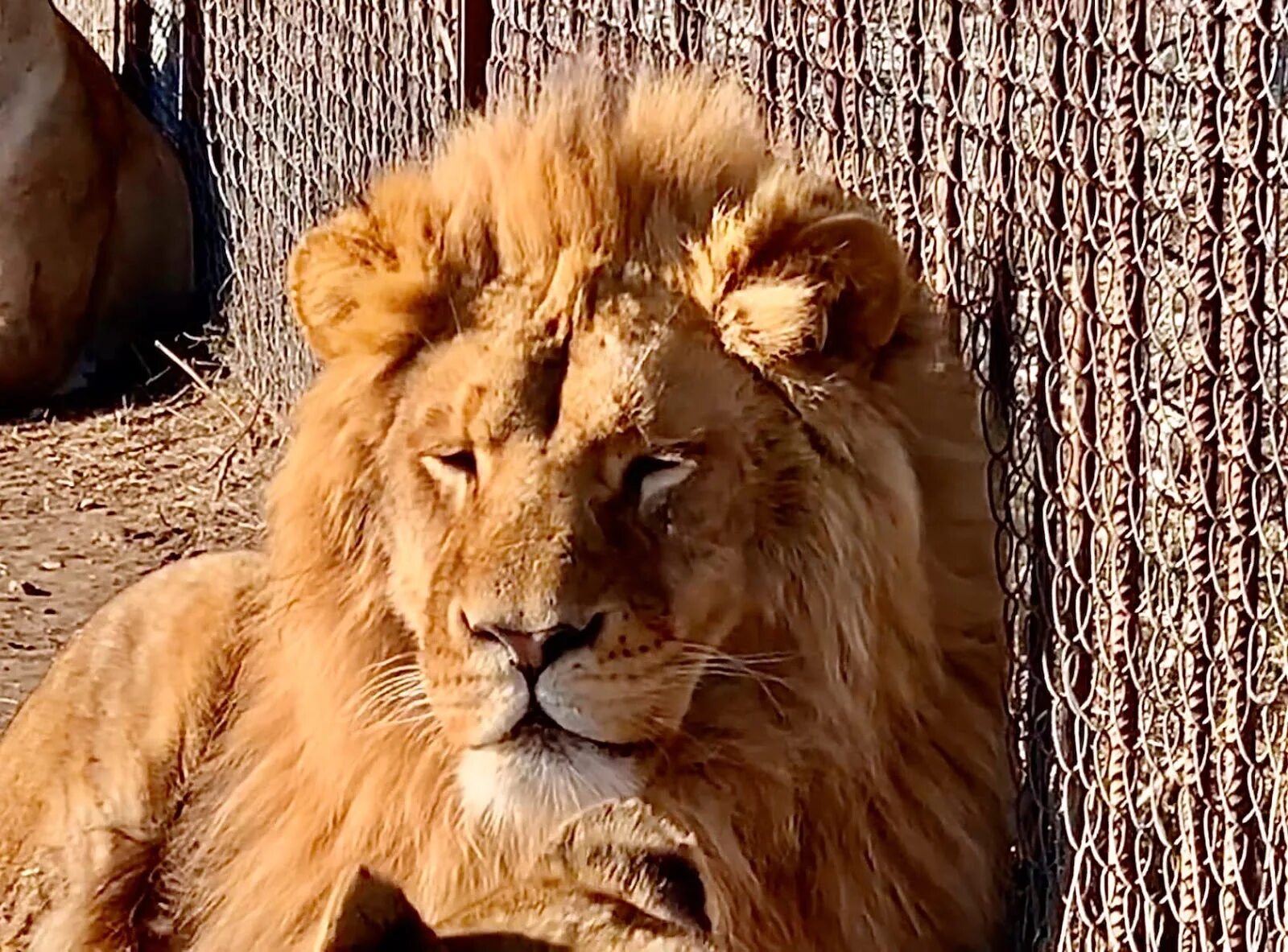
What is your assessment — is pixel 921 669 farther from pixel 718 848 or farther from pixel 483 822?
pixel 483 822

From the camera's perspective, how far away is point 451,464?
9.57 feet

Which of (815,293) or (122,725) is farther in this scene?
(122,725)

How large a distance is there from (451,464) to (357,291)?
315 millimetres

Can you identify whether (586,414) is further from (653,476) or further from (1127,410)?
(1127,410)

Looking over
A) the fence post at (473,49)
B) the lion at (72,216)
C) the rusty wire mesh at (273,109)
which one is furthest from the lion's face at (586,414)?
the lion at (72,216)

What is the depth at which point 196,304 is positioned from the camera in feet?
27.2

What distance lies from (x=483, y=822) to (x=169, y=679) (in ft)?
3.04

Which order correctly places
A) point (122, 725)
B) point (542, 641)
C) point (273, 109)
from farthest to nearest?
1. point (273, 109)
2. point (122, 725)
3. point (542, 641)

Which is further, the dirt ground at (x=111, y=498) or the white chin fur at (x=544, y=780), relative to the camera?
the dirt ground at (x=111, y=498)

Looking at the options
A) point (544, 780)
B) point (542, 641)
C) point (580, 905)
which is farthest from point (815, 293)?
point (580, 905)

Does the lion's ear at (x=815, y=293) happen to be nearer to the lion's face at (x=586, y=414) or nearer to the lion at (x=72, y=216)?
the lion's face at (x=586, y=414)

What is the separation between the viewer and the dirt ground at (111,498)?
603 centimetres

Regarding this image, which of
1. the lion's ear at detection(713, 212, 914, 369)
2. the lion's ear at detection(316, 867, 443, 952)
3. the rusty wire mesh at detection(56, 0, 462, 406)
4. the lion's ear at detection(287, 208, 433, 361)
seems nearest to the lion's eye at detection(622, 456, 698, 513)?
the lion's ear at detection(713, 212, 914, 369)

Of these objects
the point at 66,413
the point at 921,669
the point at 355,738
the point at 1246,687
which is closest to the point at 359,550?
the point at 355,738
